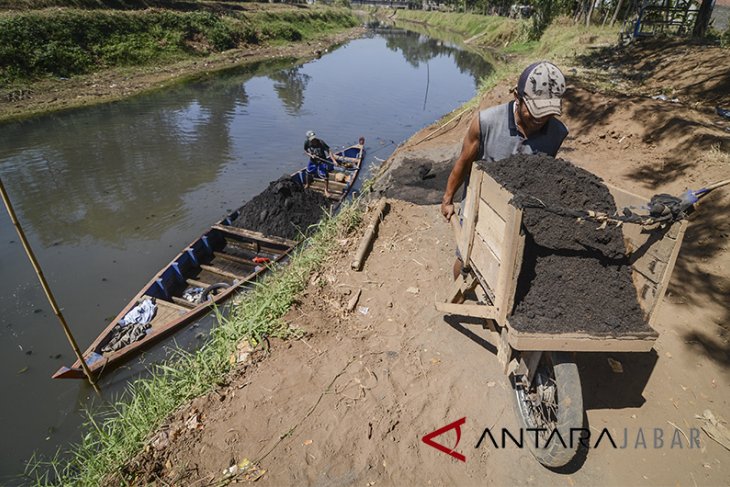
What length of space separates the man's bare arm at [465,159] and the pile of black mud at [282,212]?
416 centimetres

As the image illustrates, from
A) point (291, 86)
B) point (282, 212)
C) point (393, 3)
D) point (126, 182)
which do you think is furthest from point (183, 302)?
point (393, 3)

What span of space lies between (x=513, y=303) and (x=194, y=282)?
559 centimetres

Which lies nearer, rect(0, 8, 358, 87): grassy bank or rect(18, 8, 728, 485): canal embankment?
rect(18, 8, 728, 485): canal embankment

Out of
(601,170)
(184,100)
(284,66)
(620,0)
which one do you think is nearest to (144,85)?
(184,100)

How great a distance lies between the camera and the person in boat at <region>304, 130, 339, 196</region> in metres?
10.1

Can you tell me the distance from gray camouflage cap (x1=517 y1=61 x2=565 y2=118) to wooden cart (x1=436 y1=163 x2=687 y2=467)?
586 mm

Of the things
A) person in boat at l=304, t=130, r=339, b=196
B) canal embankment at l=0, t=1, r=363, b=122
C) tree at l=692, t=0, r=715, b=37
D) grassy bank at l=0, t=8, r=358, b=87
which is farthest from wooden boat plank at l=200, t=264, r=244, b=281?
tree at l=692, t=0, r=715, b=37

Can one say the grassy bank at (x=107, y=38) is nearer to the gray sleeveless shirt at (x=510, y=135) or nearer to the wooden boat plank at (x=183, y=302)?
the wooden boat plank at (x=183, y=302)

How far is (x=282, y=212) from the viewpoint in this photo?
7887 mm

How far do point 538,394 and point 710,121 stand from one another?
7738mm

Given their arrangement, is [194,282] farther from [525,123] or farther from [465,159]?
[525,123]

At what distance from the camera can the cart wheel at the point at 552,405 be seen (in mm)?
2451

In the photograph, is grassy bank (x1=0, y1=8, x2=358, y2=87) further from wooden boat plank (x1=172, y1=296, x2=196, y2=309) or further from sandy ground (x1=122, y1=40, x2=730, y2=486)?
sandy ground (x1=122, y1=40, x2=730, y2=486)

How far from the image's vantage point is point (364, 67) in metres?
30.0
